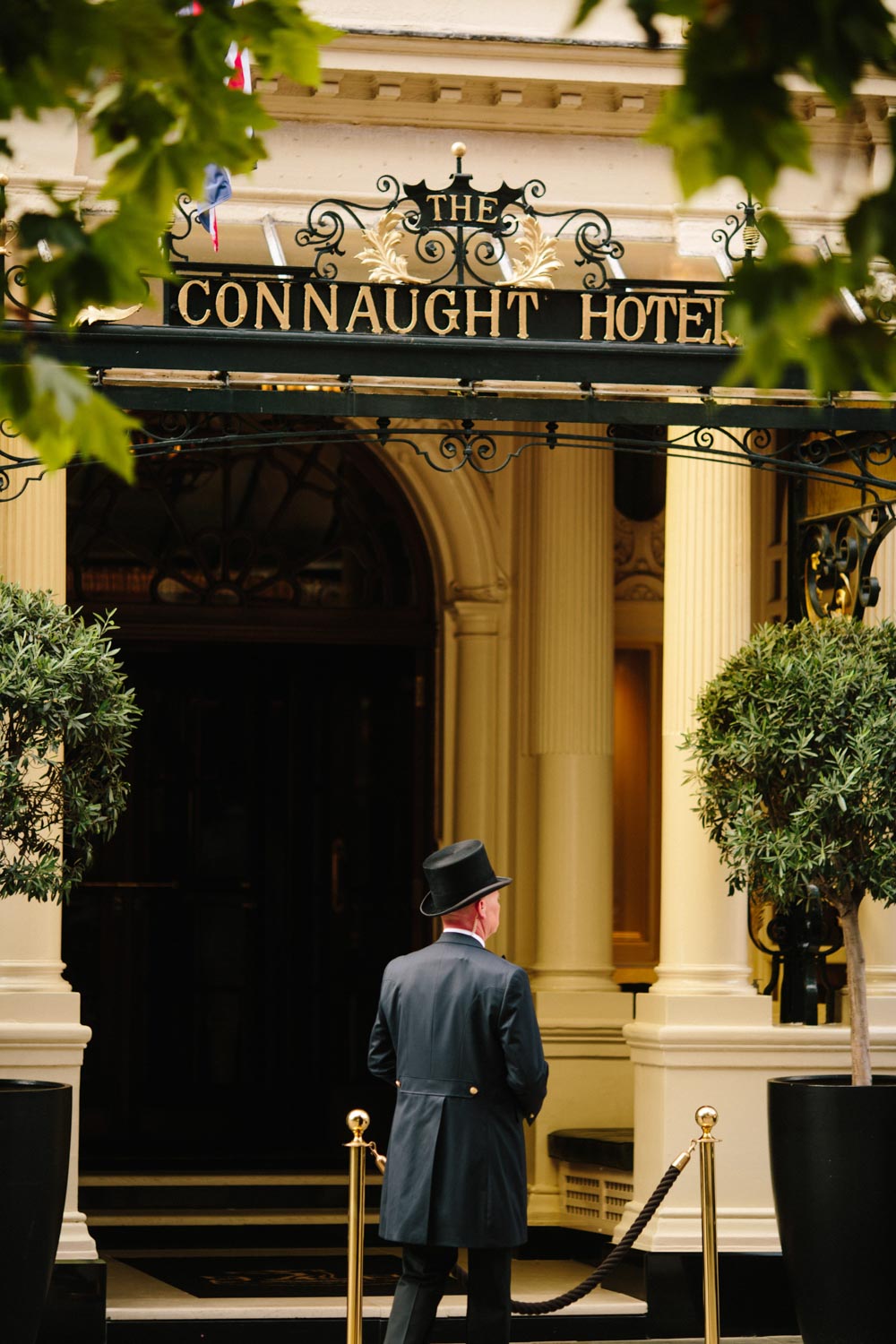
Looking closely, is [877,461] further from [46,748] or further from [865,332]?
[865,332]

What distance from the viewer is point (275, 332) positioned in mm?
8336

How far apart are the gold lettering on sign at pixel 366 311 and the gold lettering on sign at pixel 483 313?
1.12 ft

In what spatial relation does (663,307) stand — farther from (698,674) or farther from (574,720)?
(574,720)

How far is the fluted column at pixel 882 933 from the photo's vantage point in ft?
34.0

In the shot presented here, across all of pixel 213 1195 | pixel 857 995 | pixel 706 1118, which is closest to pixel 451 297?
pixel 857 995

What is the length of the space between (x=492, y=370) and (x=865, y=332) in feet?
17.4

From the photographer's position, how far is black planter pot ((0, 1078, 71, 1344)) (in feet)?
24.8

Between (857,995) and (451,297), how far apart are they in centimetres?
311

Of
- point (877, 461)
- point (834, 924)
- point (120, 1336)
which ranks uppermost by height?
point (877, 461)

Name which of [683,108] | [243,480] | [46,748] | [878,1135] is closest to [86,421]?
[683,108]

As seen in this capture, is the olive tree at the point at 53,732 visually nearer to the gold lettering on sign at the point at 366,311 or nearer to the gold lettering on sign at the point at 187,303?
the gold lettering on sign at the point at 187,303

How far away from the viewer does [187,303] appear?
8.50m

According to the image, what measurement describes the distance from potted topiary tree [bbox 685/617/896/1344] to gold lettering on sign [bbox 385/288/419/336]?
5.95ft

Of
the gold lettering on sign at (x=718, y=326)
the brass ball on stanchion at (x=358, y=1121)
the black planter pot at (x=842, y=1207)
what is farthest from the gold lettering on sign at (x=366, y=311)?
the black planter pot at (x=842, y=1207)
